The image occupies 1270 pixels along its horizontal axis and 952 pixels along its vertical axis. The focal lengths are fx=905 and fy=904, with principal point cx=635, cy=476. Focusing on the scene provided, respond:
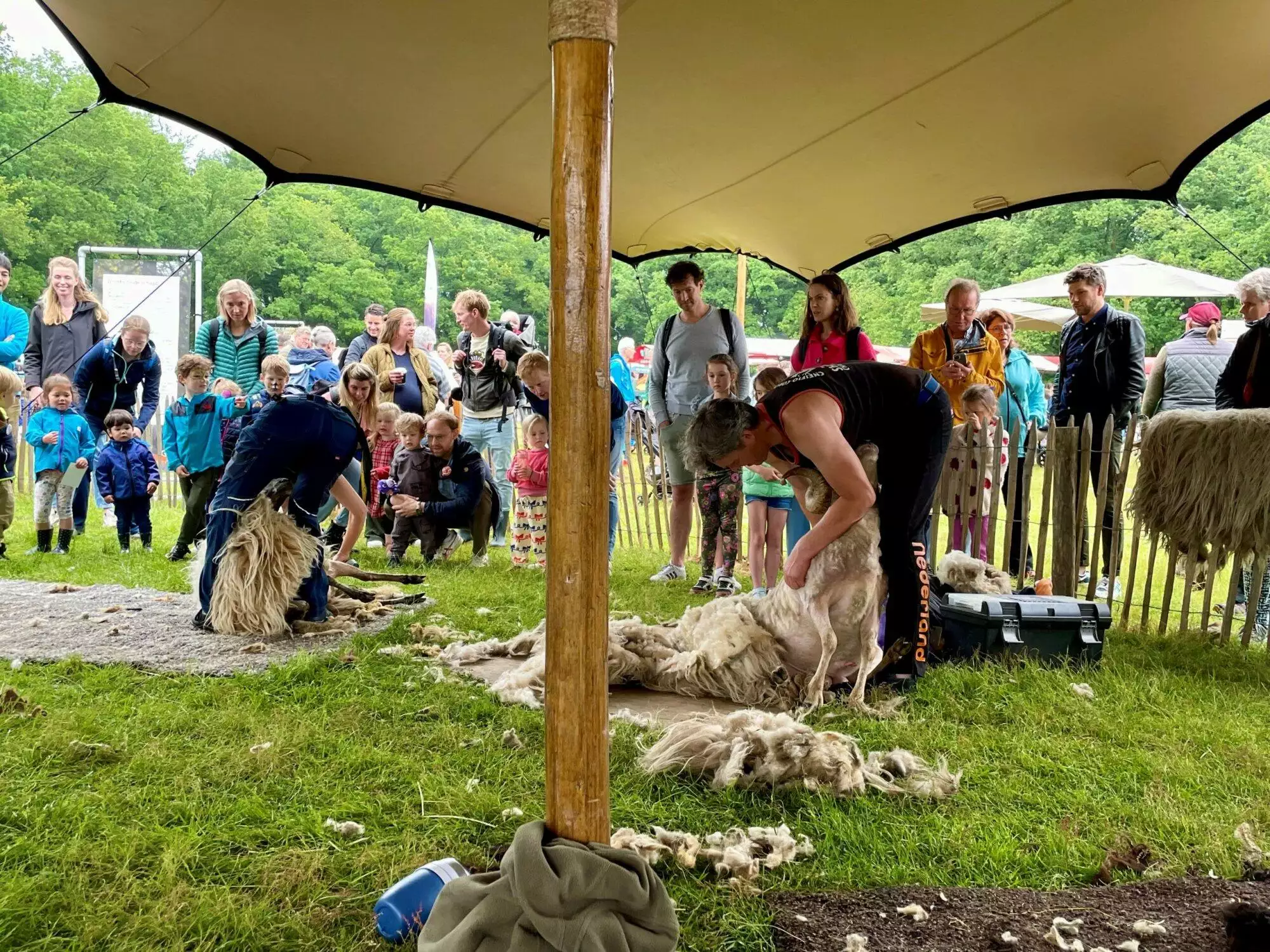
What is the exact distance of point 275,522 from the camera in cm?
501

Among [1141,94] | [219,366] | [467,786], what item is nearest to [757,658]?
[467,786]

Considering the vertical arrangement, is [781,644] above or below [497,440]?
below

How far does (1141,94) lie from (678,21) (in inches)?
91.9

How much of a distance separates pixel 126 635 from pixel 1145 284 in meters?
14.1

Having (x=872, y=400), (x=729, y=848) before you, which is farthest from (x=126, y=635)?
(x=872, y=400)

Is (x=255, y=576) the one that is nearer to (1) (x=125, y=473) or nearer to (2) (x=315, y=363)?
(1) (x=125, y=473)

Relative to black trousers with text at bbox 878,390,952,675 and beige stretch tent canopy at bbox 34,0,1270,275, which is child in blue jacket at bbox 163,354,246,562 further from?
black trousers with text at bbox 878,390,952,675

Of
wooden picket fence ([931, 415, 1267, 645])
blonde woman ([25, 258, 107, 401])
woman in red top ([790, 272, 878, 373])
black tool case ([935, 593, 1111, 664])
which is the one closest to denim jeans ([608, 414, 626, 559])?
woman in red top ([790, 272, 878, 373])

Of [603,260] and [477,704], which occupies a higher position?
[603,260]

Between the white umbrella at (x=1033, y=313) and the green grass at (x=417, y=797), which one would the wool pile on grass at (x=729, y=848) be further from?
the white umbrella at (x=1033, y=313)

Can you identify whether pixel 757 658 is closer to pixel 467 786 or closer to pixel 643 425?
pixel 467 786

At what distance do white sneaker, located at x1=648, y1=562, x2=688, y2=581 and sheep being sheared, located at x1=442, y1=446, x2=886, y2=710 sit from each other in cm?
268

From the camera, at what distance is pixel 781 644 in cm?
416

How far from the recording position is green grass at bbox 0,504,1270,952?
2.22 meters
